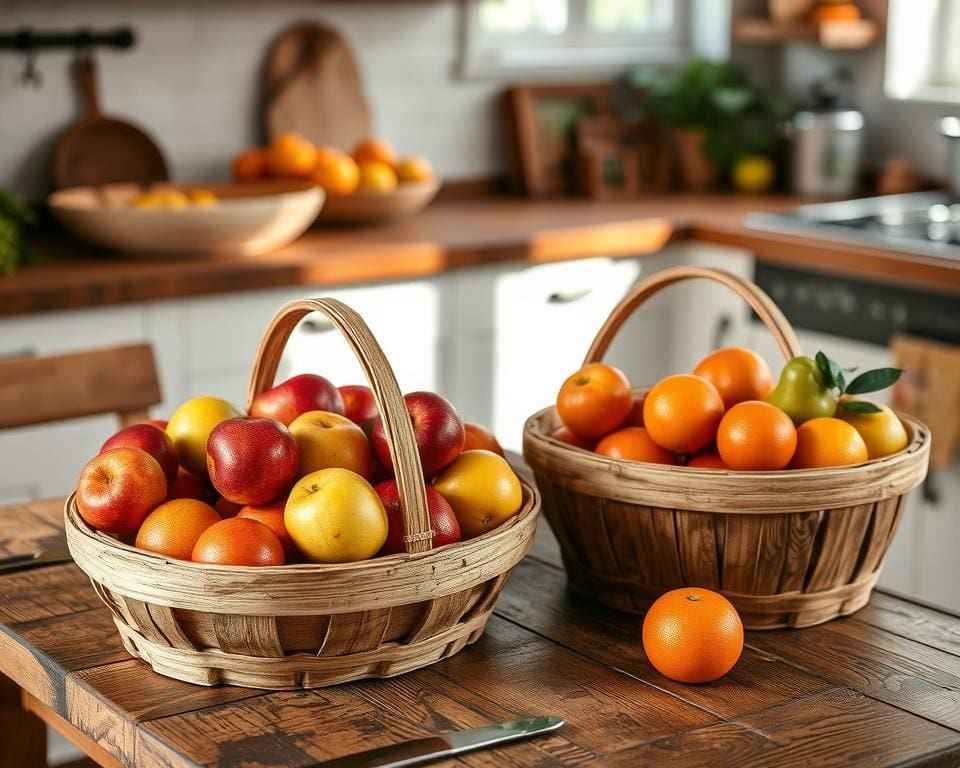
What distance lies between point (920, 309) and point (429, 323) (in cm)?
97

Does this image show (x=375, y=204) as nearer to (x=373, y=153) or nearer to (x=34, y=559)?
(x=373, y=153)

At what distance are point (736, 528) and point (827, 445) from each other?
109 millimetres

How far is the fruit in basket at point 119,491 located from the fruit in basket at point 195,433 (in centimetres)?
9

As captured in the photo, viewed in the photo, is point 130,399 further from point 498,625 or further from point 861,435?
point 861,435

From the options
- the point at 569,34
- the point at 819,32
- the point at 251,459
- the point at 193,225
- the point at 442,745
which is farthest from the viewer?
the point at 569,34

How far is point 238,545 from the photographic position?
110 cm

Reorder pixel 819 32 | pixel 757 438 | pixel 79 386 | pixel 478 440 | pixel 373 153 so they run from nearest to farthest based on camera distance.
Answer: pixel 757 438
pixel 478 440
pixel 79 386
pixel 373 153
pixel 819 32

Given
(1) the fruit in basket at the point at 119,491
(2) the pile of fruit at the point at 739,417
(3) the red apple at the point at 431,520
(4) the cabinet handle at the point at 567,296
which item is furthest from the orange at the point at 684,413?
(4) the cabinet handle at the point at 567,296

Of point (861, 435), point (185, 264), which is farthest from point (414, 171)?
point (861, 435)

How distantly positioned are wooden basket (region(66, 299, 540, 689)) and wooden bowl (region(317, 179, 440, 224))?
6.38 ft

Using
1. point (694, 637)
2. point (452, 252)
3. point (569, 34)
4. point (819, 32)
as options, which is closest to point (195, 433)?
point (694, 637)

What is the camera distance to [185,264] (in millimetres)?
2686

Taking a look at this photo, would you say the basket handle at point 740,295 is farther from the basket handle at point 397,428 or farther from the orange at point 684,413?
the basket handle at point 397,428

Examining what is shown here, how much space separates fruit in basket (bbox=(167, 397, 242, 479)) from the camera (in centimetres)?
128
